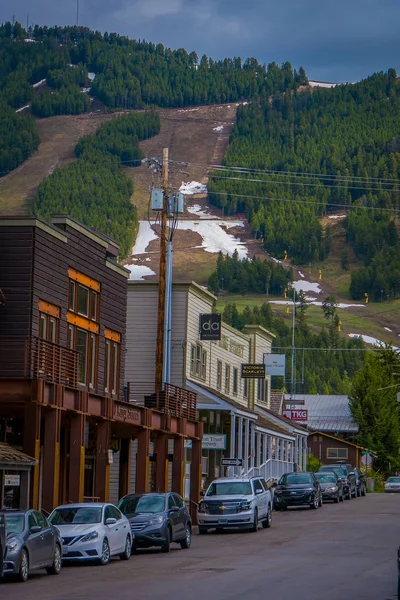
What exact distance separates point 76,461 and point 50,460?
209 centimetres

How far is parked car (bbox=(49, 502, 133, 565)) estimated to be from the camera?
29359 millimetres

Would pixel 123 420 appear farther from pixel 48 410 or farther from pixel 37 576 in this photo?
pixel 37 576

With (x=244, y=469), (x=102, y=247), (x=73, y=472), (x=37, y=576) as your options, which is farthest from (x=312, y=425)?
(x=37, y=576)

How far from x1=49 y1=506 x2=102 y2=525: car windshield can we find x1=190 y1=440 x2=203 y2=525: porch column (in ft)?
61.9

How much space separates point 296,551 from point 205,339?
2895 cm

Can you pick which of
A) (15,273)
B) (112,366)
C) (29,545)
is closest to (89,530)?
(29,545)

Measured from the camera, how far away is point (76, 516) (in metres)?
30.0

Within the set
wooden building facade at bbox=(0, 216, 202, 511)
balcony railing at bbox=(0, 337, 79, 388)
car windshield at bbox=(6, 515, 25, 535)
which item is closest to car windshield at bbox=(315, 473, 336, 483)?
wooden building facade at bbox=(0, 216, 202, 511)

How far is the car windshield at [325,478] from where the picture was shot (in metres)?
63.6

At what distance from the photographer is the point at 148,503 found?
34938mm

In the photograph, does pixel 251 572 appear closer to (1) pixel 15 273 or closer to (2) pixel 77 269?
(1) pixel 15 273

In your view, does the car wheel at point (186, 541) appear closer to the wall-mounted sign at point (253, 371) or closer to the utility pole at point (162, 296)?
the utility pole at point (162, 296)

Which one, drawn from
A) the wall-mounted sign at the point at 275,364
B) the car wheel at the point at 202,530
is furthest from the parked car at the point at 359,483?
the car wheel at the point at 202,530

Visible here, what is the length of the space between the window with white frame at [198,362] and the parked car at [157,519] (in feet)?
84.8
